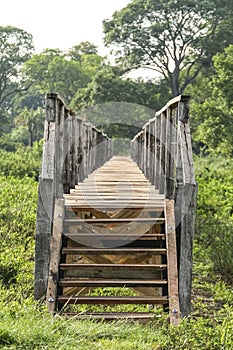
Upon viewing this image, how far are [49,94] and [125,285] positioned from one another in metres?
1.94

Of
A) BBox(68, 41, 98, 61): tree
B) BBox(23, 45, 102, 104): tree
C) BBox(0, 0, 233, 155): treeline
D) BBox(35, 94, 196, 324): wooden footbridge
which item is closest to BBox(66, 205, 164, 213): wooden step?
BBox(35, 94, 196, 324): wooden footbridge

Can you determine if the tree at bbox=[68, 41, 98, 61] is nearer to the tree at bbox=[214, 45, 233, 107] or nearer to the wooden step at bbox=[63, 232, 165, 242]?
the tree at bbox=[214, 45, 233, 107]

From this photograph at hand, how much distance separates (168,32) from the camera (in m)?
35.0

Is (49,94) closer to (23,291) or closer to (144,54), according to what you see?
(23,291)

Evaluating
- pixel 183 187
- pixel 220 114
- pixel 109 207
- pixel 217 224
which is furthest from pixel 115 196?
pixel 220 114

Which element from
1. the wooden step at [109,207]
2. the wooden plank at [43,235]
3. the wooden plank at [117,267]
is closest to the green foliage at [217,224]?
the wooden step at [109,207]

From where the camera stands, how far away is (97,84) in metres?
33.0

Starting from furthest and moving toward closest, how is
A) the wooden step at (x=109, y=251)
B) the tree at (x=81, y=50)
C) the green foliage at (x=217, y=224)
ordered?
Answer: the tree at (x=81, y=50)
the green foliage at (x=217, y=224)
the wooden step at (x=109, y=251)

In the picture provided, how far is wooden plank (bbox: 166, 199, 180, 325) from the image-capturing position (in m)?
5.06

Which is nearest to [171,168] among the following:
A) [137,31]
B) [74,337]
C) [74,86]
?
[74,337]

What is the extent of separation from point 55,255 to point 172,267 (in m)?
1.05

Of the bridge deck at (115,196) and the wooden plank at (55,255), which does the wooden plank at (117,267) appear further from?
the bridge deck at (115,196)

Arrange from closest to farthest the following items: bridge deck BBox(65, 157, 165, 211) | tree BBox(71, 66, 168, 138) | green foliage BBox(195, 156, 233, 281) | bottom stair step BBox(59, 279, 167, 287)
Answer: bottom stair step BBox(59, 279, 167, 287)
bridge deck BBox(65, 157, 165, 211)
green foliage BBox(195, 156, 233, 281)
tree BBox(71, 66, 168, 138)

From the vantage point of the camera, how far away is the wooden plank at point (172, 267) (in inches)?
199
